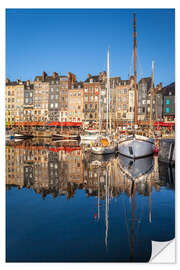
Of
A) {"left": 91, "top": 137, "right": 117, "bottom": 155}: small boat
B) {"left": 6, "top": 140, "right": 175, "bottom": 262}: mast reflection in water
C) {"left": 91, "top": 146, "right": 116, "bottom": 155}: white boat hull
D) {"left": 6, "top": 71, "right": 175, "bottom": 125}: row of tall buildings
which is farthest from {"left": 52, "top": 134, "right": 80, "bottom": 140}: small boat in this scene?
{"left": 6, "top": 140, "right": 175, "bottom": 262}: mast reflection in water

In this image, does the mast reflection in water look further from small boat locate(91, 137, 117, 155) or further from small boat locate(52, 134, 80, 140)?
small boat locate(52, 134, 80, 140)

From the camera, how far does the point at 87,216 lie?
5305 millimetres

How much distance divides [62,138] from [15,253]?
106 feet

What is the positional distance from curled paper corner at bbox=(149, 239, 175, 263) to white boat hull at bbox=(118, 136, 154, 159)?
9.64 metres

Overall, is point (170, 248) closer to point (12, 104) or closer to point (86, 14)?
point (86, 14)

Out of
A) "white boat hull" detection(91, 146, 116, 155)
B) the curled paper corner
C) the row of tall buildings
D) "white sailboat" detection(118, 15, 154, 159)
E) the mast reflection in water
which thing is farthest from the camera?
the row of tall buildings

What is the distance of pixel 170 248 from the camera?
3.59 m

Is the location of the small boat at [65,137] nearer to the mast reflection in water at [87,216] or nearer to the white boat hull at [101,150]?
the white boat hull at [101,150]

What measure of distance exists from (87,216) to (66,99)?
146 feet

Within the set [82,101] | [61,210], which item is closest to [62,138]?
[82,101]

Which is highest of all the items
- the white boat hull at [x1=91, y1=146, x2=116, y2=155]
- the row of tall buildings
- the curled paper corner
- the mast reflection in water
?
the row of tall buildings

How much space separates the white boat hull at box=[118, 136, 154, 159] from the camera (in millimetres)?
13685

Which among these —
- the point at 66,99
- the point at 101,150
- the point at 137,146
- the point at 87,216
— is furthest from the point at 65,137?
the point at 87,216

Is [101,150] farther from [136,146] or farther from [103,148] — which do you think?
[136,146]
